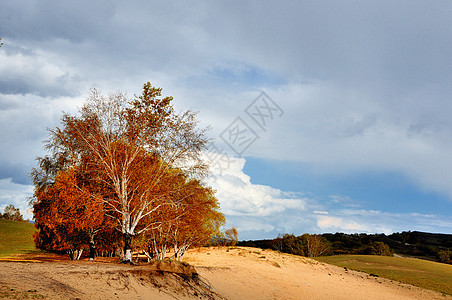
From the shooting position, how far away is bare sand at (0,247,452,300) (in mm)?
9602

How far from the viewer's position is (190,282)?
14.0m

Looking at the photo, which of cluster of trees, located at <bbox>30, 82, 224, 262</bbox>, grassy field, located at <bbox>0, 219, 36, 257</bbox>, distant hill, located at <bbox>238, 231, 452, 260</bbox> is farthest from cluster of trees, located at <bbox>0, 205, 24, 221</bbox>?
cluster of trees, located at <bbox>30, 82, 224, 262</bbox>

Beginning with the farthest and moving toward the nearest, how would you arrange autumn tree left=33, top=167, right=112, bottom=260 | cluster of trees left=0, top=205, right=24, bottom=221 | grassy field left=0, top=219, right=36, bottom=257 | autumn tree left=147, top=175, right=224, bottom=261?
1. cluster of trees left=0, top=205, right=24, bottom=221
2. grassy field left=0, top=219, right=36, bottom=257
3. autumn tree left=147, top=175, right=224, bottom=261
4. autumn tree left=33, top=167, right=112, bottom=260

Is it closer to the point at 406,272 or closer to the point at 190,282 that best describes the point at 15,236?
→ the point at 190,282

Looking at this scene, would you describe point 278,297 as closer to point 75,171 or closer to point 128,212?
point 128,212

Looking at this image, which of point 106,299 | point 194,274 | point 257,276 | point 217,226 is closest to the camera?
point 106,299

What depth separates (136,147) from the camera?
68.1 feet

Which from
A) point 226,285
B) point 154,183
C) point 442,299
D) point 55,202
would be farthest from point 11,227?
point 442,299

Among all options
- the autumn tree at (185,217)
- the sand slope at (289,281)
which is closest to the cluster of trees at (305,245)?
the sand slope at (289,281)

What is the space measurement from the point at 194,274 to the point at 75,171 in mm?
11713

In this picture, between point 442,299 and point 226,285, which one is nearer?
point 226,285

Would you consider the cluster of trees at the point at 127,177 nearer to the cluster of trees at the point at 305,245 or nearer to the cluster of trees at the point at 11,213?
the cluster of trees at the point at 305,245

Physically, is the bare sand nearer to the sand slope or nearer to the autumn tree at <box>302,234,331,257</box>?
the sand slope

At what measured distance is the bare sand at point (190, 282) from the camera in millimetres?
9602
